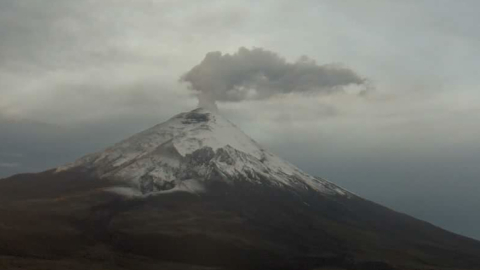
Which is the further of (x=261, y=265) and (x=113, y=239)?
(x=113, y=239)

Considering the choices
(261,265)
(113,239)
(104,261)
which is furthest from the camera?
(113,239)

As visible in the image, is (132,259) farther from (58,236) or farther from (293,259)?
(293,259)

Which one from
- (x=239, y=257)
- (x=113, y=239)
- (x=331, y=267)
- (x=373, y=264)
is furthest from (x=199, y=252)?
(x=373, y=264)

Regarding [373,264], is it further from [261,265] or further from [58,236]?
[58,236]

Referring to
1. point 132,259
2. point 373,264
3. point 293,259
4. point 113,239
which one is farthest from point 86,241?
point 373,264

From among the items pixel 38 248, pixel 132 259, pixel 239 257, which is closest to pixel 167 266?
pixel 132 259

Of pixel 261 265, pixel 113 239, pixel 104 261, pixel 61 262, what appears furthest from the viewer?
pixel 113 239

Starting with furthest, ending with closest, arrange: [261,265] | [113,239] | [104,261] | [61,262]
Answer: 1. [113,239]
2. [261,265]
3. [104,261]
4. [61,262]

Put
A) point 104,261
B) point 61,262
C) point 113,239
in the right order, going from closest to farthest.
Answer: point 61,262 → point 104,261 → point 113,239

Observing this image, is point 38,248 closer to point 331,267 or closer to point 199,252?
point 199,252
